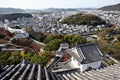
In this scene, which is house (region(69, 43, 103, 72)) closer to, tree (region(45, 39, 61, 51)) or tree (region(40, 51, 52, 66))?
tree (region(40, 51, 52, 66))

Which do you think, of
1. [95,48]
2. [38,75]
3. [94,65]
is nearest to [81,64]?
[94,65]

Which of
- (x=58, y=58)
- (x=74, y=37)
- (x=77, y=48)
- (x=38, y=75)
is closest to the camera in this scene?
(x=38, y=75)

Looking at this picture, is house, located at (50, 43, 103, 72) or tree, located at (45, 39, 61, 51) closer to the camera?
house, located at (50, 43, 103, 72)

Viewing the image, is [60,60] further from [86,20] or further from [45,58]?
[86,20]

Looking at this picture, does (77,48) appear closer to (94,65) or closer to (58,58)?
(94,65)

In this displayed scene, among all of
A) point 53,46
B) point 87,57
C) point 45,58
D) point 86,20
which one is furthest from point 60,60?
point 86,20

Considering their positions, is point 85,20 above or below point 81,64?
below

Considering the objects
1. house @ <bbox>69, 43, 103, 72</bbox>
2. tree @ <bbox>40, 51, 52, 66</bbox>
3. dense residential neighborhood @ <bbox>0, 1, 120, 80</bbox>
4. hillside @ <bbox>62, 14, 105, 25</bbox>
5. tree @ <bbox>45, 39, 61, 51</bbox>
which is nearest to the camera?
dense residential neighborhood @ <bbox>0, 1, 120, 80</bbox>

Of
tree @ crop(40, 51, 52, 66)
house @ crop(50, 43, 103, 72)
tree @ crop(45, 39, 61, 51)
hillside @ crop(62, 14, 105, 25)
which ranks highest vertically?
house @ crop(50, 43, 103, 72)

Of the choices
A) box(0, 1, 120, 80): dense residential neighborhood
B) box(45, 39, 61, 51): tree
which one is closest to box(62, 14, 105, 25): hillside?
box(0, 1, 120, 80): dense residential neighborhood

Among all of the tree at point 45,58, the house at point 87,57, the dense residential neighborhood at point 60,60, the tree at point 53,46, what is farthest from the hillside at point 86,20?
the house at point 87,57

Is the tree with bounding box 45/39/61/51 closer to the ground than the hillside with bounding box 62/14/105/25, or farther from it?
farther from it
